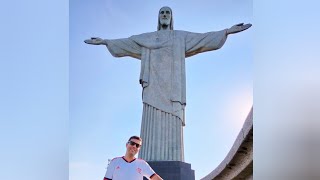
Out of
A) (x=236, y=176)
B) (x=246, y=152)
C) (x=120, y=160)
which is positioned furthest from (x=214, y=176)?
(x=120, y=160)

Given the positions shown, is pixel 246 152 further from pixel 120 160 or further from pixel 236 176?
pixel 120 160

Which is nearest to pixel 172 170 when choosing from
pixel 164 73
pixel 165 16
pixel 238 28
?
pixel 164 73

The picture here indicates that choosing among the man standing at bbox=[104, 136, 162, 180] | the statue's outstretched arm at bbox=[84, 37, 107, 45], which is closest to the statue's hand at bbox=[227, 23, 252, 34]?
the statue's outstretched arm at bbox=[84, 37, 107, 45]

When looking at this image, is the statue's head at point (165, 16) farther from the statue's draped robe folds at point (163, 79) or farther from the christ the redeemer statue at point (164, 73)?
the statue's draped robe folds at point (163, 79)

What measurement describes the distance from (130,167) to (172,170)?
4.64 m

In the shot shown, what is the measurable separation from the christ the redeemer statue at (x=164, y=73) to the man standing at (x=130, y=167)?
4900mm

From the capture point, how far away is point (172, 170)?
8.20 meters

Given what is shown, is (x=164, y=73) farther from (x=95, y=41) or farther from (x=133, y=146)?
(x=133, y=146)

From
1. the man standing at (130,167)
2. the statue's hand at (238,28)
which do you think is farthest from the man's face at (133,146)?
the statue's hand at (238,28)

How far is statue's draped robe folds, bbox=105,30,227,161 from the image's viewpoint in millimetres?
8758

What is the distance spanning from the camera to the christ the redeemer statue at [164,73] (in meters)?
8.77

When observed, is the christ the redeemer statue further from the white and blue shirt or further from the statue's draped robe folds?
the white and blue shirt

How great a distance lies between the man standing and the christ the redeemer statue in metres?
4.90

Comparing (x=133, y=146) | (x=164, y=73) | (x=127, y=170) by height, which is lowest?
(x=127, y=170)
